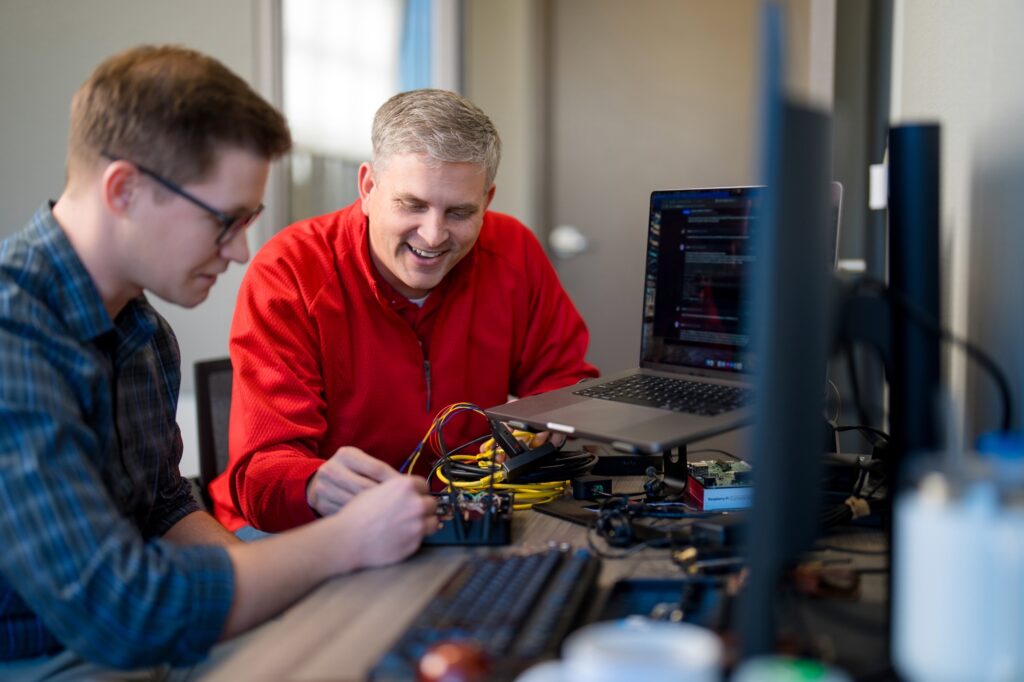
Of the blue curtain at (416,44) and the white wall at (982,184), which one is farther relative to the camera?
the blue curtain at (416,44)

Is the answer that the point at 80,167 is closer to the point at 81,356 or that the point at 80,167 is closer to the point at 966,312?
the point at 81,356

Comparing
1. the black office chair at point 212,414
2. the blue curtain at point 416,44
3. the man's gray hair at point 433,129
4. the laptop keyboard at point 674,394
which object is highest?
the blue curtain at point 416,44

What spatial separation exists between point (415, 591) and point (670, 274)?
737mm

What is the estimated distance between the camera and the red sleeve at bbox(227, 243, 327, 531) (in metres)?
1.44

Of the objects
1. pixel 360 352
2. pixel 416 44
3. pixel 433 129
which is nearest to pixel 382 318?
pixel 360 352

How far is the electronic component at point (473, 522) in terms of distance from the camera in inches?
47.4

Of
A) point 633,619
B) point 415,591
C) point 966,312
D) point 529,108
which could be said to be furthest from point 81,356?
point 529,108

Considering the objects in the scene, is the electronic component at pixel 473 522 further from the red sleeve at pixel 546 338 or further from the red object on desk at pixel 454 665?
the red sleeve at pixel 546 338

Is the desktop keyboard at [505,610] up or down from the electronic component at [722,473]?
down

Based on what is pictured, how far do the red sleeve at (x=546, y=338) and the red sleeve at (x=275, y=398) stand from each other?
520 mm

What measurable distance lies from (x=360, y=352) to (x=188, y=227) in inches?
26.6

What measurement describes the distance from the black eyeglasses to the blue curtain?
9.01 feet

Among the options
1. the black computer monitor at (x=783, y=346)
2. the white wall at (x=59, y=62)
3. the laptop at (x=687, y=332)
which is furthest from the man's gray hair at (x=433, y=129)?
the white wall at (x=59, y=62)

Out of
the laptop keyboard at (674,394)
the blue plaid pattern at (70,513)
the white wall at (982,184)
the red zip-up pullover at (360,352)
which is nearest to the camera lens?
the blue plaid pattern at (70,513)
